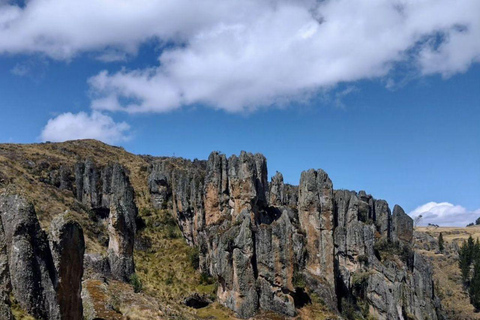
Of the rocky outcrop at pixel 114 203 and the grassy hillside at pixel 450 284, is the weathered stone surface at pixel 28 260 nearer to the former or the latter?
the rocky outcrop at pixel 114 203

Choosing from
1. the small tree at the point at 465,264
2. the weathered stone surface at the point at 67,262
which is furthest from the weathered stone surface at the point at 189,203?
the small tree at the point at 465,264

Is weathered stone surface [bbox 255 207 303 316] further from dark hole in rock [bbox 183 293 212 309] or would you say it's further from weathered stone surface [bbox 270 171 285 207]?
weathered stone surface [bbox 270 171 285 207]

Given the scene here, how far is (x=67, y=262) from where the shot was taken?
18.7m

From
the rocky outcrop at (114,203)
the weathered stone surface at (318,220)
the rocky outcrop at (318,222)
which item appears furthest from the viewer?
the weathered stone surface at (318,220)

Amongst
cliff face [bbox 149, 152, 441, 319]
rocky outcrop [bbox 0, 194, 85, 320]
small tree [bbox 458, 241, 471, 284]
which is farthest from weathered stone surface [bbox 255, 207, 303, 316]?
small tree [bbox 458, 241, 471, 284]

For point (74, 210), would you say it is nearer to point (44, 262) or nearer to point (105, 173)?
point (105, 173)

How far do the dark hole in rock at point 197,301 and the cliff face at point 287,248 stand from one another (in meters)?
1.92

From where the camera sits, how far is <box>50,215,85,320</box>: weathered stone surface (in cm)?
1806

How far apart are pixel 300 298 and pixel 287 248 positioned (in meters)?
5.94

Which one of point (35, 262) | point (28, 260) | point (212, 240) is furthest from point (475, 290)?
point (28, 260)

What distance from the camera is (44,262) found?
1722 cm

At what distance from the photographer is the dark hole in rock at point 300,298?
47.3 m

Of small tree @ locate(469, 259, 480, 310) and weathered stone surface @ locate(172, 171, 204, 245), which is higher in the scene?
weathered stone surface @ locate(172, 171, 204, 245)

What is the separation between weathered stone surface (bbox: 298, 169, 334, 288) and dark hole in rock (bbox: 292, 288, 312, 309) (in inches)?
294
